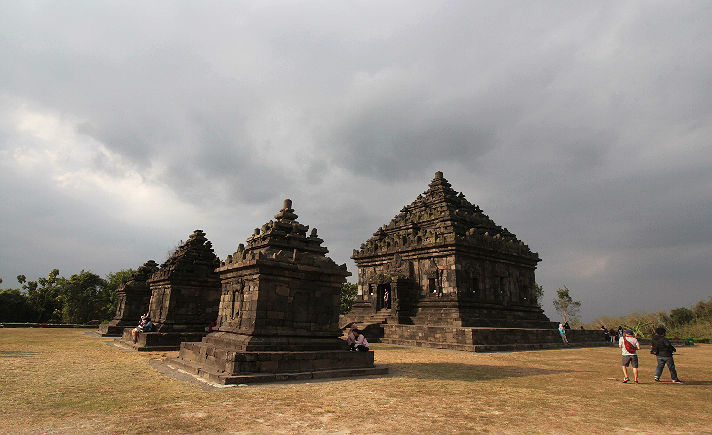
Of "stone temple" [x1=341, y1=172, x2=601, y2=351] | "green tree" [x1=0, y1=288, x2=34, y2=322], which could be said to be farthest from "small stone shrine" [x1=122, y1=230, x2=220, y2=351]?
"green tree" [x1=0, y1=288, x2=34, y2=322]

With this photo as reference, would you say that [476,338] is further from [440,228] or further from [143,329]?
[143,329]

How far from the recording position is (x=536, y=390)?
328 inches

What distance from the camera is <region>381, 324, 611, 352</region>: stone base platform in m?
17.8

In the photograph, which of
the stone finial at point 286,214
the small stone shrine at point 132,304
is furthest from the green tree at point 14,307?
the stone finial at point 286,214

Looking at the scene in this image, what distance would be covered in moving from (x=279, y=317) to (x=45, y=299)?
1852 inches

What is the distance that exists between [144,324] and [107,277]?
35.8 meters

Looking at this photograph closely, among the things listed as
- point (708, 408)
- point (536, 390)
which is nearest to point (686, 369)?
point (708, 408)

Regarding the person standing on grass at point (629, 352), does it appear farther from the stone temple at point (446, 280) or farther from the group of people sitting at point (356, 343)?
the stone temple at point (446, 280)

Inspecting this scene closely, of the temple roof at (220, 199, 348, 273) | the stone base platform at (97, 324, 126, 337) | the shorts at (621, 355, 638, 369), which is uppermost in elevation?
the temple roof at (220, 199, 348, 273)

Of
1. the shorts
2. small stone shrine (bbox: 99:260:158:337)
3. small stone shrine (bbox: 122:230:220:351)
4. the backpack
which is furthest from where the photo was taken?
small stone shrine (bbox: 99:260:158:337)

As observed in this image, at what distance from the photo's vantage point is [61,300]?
1650 inches

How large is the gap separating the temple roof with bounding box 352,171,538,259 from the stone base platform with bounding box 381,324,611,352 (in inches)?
251

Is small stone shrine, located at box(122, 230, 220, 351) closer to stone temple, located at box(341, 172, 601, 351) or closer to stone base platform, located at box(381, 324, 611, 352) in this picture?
stone temple, located at box(341, 172, 601, 351)

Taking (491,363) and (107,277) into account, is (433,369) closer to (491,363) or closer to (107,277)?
(491,363)
